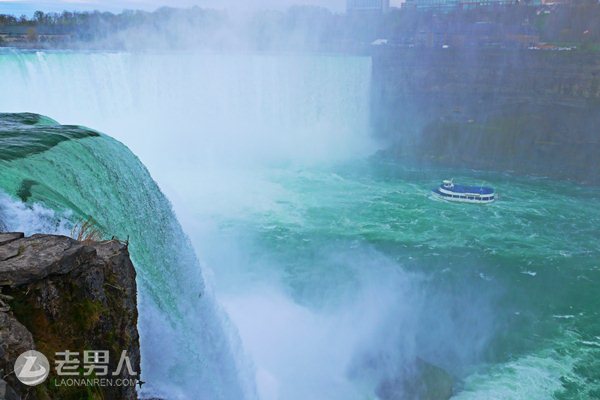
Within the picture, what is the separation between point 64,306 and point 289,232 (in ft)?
40.5

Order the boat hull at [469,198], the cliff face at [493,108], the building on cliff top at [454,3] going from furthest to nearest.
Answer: the building on cliff top at [454,3] < the cliff face at [493,108] < the boat hull at [469,198]

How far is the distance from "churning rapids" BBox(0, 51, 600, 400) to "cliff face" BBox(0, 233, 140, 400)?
3.23 ft

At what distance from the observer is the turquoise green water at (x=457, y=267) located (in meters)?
9.67

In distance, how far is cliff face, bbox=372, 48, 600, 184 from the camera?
2475 cm

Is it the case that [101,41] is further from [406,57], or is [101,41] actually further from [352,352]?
[352,352]

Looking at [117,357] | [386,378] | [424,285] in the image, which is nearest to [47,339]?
[117,357]

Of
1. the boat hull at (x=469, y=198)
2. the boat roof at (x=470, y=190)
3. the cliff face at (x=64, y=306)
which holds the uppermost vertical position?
the cliff face at (x=64, y=306)

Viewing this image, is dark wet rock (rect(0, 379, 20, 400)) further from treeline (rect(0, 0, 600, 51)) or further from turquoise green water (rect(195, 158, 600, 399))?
treeline (rect(0, 0, 600, 51))

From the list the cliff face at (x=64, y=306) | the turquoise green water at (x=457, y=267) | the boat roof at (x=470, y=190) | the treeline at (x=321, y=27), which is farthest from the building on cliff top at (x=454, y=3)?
the cliff face at (x=64, y=306)

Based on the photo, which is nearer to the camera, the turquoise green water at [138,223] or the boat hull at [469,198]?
the turquoise green water at [138,223]

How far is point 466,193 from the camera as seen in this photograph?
18.5 m

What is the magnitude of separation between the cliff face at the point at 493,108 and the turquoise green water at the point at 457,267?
405 centimetres

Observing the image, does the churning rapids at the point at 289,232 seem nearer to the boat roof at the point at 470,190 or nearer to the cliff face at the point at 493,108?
the boat roof at the point at 470,190

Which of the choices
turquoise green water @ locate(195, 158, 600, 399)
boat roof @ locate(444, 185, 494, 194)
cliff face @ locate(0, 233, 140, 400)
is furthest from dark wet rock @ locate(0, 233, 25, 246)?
boat roof @ locate(444, 185, 494, 194)
